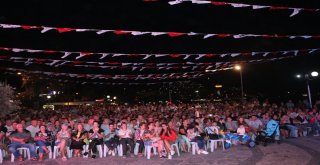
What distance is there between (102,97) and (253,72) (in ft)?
133

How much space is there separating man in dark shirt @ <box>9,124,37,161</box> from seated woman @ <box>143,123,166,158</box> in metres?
3.96

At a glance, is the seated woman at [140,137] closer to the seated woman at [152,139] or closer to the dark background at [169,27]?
the seated woman at [152,139]

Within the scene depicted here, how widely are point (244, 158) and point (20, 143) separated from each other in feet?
25.2

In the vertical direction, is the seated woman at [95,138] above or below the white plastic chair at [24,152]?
above

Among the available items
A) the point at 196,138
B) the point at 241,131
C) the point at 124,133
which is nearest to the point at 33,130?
the point at 124,133

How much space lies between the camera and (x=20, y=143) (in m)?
10.4

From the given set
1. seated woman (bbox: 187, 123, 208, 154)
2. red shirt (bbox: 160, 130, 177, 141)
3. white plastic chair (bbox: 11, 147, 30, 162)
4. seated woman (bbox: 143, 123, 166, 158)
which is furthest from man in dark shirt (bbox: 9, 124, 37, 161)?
seated woman (bbox: 187, 123, 208, 154)

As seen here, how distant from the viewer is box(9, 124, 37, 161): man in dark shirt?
1023 centimetres

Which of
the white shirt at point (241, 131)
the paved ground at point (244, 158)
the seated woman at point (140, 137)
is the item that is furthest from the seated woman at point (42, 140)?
the white shirt at point (241, 131)

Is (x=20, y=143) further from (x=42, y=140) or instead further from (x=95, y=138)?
(x=95, y=138)

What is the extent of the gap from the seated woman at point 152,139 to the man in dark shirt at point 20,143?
3.96m

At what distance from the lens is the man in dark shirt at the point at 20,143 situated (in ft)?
33.6

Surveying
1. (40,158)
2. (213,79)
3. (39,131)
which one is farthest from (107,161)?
(213,79)

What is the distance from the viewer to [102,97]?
201ft
